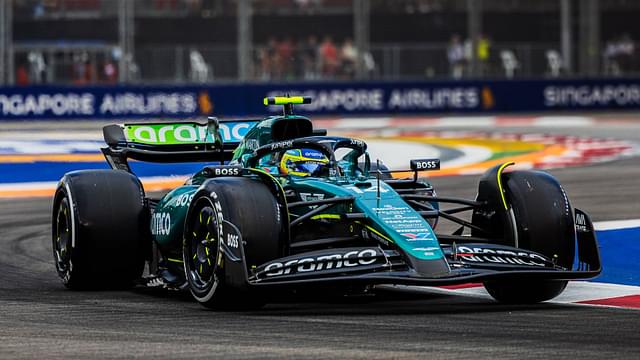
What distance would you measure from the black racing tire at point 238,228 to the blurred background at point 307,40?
83.0ft

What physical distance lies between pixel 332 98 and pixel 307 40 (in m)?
6.08

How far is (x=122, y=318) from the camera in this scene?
8.88 metres

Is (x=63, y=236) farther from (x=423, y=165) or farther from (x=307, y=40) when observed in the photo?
(x=307, y=40)

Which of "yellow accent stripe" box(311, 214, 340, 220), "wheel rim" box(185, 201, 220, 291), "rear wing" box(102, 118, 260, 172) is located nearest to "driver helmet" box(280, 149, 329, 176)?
"yellow accent stripe" box(311, 214, 340, 220)

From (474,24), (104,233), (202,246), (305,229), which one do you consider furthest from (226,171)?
(474,24)

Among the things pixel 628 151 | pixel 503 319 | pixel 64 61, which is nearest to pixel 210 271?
pixel 503 319

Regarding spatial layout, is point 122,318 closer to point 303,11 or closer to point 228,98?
point 228,98

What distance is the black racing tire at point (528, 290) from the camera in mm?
9625

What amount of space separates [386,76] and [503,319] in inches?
1153

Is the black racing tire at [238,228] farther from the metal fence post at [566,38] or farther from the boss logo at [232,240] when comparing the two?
the metal fence post at [566,38]

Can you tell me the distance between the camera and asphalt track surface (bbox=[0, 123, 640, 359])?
746 cm

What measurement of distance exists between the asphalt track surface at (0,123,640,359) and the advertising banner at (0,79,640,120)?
2383cm

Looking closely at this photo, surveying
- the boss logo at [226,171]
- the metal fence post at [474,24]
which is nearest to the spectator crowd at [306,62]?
the metal fence post at [474,24]

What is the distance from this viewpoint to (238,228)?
8938mm
